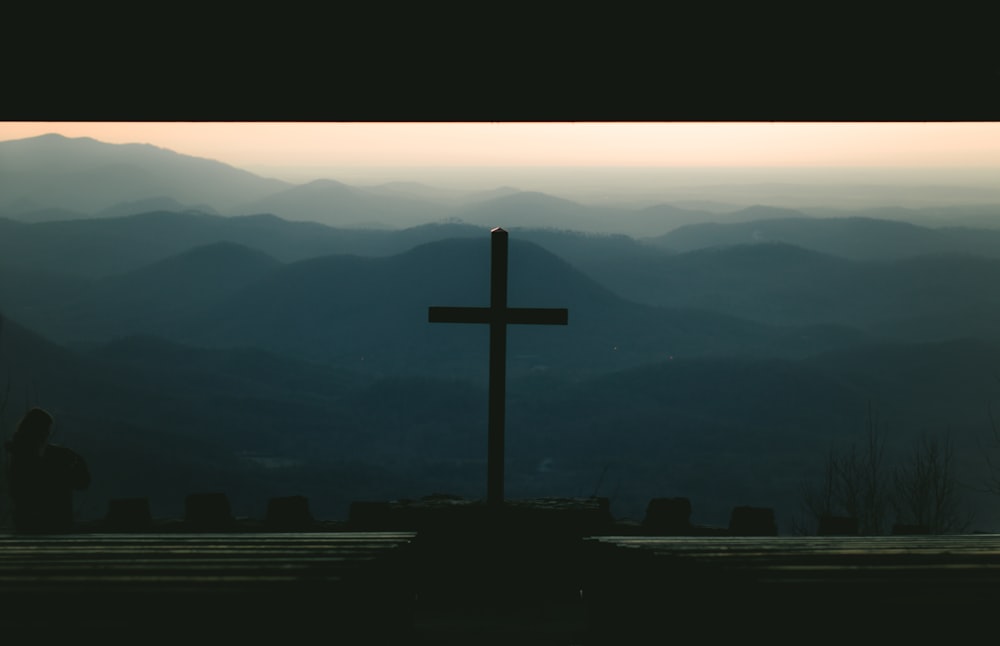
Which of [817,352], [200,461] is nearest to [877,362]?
[817,352]

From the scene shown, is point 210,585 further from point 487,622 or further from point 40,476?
point 40,476

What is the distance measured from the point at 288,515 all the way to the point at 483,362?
138021mm

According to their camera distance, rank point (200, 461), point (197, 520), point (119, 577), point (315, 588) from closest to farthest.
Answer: point (315, 588), point (119, 577), point (197, 520), point (200, 461)

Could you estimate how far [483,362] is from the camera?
481 ft

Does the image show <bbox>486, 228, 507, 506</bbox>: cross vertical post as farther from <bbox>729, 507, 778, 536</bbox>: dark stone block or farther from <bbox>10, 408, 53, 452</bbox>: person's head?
<bbox>10, 408, 53, 452</bbox>: person's head

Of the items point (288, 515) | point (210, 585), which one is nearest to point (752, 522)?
point (288, 515)

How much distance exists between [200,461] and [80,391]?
23439 mm

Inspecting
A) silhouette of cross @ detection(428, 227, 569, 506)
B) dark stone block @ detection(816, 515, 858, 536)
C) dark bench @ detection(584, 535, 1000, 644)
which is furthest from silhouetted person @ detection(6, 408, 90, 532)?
→ dark stone block @ detection(816, 515, 858, 536)

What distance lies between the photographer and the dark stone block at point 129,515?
28.1ft

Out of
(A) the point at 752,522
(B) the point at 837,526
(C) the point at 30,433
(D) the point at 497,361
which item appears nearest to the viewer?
(C) the point at 30,433

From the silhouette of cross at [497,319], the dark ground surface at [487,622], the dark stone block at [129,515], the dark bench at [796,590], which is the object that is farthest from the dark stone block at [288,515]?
the dark bench at [796,590]
